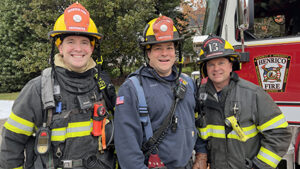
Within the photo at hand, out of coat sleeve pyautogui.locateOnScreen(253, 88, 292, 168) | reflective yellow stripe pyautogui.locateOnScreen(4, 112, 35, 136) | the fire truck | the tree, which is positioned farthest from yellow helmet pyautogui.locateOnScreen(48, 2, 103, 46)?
the tree

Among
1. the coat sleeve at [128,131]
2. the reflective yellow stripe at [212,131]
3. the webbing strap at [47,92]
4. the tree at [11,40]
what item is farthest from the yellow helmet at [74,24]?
the tree at [11,40]

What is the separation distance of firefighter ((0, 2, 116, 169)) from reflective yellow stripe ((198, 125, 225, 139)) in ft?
2.93

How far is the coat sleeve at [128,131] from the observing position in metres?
1.77

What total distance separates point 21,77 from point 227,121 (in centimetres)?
1551

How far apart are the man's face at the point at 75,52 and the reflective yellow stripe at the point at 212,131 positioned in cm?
129

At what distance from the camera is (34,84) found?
1.88 metres

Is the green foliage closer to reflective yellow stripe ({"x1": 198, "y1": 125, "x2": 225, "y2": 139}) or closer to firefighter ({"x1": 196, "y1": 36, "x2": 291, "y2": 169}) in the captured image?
firefighter ({"x1": 196, "y1": 36, "x2": 291, "y2": 169})

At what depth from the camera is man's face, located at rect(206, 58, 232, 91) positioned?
7.36 ft

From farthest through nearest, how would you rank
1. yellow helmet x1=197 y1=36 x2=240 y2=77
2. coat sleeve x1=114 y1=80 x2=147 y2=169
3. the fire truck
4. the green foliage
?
the green foliage < the fire truck < yellow helmet x1=197 y1=36 x2=240 y2=77 < coat sleeve x1=114 y1=80 x2=147 y2=169

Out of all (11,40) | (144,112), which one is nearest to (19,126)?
(144,112)

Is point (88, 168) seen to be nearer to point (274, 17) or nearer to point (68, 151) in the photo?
point (68, 151)

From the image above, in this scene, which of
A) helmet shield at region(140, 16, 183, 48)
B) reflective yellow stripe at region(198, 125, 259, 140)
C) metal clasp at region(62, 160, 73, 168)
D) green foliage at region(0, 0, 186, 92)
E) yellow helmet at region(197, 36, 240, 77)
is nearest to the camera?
metal clasp at region(62, 160, 73, 168)

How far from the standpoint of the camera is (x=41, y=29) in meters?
12.3

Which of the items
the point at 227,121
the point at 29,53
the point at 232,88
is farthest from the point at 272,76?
the point at 29,53
